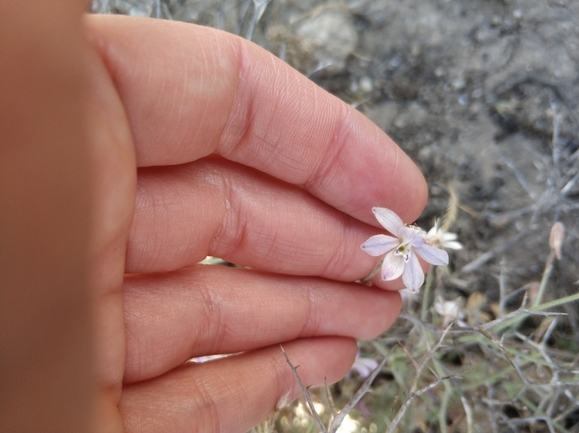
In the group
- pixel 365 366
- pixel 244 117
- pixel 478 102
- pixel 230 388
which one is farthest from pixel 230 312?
pixel 478 102

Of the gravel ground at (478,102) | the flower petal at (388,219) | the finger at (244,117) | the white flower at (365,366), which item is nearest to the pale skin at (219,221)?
the finger at (244,117)

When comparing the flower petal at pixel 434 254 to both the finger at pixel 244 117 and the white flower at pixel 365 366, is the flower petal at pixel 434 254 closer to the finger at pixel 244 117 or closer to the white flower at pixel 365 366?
the finger at pixel 244 117

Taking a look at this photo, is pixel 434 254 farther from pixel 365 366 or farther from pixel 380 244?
pixel 365 366

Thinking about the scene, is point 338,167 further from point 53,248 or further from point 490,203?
point 490,203

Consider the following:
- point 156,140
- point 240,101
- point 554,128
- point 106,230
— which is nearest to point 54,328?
point 106,230

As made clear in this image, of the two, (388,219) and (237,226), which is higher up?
(388,219)

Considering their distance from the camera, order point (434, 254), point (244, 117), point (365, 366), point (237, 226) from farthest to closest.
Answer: point (365, 366) < point (237, 226) < point (434, 254) < point (244, 117)
